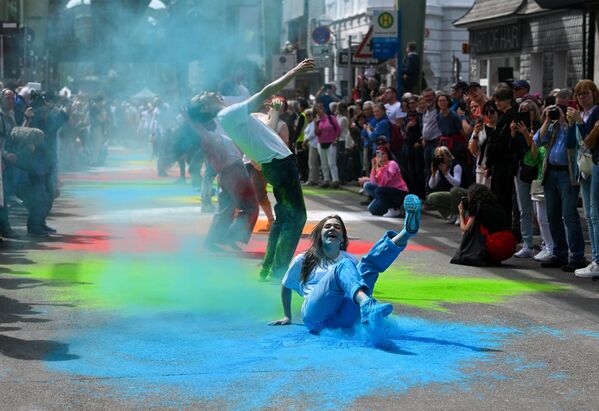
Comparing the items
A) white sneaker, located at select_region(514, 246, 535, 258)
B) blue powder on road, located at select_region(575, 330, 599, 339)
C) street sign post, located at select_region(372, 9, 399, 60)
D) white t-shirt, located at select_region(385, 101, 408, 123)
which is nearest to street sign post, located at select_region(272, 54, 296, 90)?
street sign post, located at select_region(372, 9, 399, 60)

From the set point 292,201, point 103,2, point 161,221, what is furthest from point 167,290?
point 103,2

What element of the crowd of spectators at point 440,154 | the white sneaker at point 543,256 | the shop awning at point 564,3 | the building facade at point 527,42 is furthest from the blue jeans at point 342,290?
the building facade at point 527,42

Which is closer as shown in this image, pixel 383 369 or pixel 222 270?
pixel 383 369

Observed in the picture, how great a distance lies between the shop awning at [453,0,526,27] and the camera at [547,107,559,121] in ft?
59.9

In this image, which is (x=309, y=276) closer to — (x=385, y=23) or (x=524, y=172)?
(x=524, y=172)

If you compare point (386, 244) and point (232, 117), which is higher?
point (232, 117)

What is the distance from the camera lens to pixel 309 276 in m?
8.16

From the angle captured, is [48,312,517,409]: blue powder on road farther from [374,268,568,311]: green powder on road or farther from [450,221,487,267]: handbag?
[450,221,487,267]: handbag

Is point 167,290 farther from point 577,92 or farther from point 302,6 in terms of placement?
point 302,6

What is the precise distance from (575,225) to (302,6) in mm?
33807

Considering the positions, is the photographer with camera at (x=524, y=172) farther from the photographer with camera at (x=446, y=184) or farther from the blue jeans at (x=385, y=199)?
the blue jeans at (x=385, y=199)

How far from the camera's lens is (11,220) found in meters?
16.4

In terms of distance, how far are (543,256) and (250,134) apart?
3789 millimetres

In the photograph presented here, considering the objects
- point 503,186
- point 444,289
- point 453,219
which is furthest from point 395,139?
point 444,289
